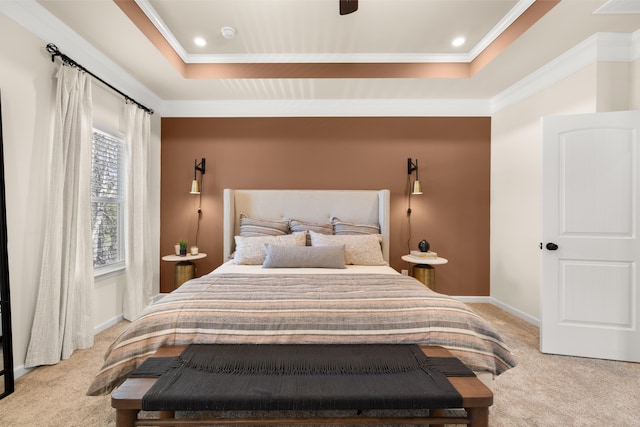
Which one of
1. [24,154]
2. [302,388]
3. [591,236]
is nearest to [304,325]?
[302,388]

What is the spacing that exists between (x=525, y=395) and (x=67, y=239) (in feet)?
11.5

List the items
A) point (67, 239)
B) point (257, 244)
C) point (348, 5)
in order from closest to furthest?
point (348, 5) < point (67, 239) < point (257, 244)

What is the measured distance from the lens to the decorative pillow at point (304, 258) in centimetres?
280

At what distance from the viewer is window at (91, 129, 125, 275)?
9.81ft

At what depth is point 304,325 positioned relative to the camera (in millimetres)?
1684

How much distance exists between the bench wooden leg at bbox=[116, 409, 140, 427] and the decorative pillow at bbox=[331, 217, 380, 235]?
251cm

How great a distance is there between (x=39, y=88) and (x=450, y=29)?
11.2ft

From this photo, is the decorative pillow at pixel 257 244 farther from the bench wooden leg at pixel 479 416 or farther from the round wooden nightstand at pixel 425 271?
the bench wooden leg at pixel 479 416

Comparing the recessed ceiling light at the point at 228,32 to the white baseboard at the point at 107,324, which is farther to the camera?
the white baseboard at the point at 107,324

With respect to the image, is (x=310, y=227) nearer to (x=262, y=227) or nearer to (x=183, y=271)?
(x=262, y=227)

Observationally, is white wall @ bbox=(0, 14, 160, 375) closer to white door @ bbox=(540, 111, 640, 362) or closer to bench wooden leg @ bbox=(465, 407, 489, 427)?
bench wooden leg @ bbox=(465, 407, 489, 427)

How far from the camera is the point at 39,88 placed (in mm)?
2262

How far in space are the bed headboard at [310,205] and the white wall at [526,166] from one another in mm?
1496

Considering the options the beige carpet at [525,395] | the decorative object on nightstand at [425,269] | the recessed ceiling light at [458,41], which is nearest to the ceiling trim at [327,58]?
the recessed ceiling light at [458,41]
